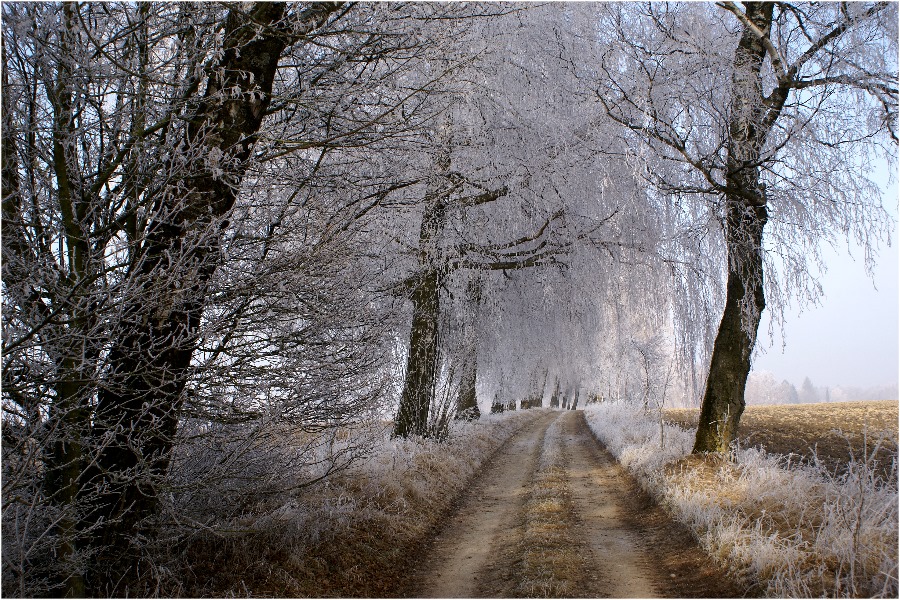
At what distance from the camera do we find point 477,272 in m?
10.3

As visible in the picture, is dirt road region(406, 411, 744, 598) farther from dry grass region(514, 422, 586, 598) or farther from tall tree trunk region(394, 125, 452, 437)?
tall tree trunk region(394, 125, 452, 437)

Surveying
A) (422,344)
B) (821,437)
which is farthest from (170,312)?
(821,437)

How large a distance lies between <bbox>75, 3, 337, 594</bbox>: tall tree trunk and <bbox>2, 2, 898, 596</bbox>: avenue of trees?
0.03m

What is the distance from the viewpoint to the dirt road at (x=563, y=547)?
15.5ft

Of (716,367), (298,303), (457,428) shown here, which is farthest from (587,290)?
(298,303)

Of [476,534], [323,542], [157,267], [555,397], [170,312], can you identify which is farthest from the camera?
[555,397]

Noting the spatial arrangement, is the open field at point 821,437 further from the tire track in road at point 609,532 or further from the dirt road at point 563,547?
the dirt road at point 563,547

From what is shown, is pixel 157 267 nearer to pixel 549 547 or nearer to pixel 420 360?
pixel 549 547

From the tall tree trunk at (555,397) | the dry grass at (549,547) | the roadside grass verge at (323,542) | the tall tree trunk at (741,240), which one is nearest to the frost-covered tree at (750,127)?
the tall tree trunk at (741,240)

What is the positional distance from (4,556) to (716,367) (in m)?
7.97

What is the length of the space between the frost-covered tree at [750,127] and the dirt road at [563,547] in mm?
1920

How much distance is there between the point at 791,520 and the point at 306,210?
4.99 metres

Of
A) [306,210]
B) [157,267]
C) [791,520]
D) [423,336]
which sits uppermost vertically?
[306,210]

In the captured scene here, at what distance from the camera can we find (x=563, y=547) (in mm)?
5664
